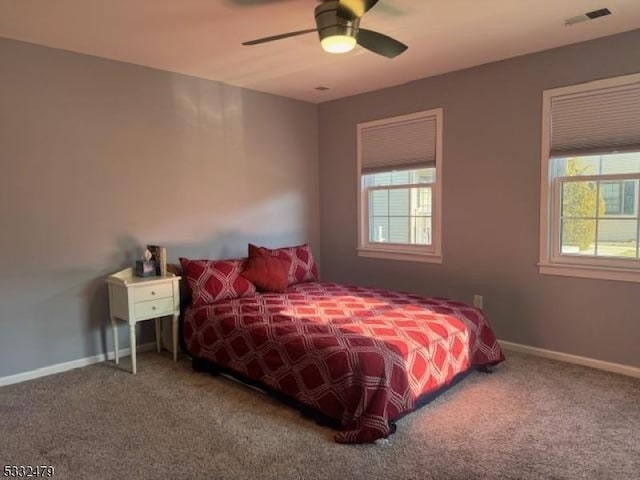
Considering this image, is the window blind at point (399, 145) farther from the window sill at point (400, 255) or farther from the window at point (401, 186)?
the window sill at point (400, 255)

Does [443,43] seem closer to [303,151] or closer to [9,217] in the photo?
[303,151]

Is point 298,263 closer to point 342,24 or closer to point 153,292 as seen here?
point 153,292

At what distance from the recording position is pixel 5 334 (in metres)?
3.29

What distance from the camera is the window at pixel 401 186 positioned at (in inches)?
171

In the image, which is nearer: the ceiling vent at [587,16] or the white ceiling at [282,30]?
the white ceiling at [282,30]

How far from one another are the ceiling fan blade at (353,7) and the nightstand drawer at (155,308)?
2.44 metres

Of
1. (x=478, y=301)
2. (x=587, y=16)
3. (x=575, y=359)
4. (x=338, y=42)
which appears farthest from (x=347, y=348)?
(x=587, y=16)

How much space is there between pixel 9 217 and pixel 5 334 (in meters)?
0.84

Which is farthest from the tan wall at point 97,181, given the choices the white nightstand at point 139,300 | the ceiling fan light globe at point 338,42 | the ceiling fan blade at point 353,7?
the ceiling fan blade at point 353,7

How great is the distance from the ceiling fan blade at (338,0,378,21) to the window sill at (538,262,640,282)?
8.00ft

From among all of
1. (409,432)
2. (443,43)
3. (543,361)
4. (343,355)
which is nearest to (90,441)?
(343,355)

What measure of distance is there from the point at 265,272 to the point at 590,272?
8.43ft

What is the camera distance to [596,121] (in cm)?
338

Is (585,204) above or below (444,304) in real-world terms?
above
